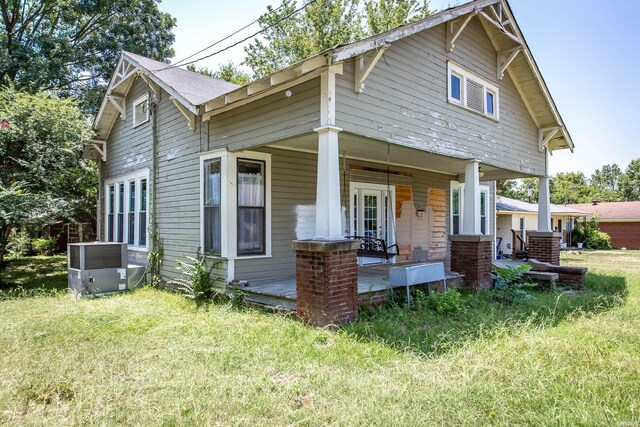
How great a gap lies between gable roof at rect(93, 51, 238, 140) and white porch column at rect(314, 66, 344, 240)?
2.85 m

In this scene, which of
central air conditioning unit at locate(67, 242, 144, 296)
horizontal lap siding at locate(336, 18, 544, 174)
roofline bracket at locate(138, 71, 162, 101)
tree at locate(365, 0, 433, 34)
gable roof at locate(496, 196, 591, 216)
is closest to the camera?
horizontal lap siding at locate(336, 18, 544, 174)

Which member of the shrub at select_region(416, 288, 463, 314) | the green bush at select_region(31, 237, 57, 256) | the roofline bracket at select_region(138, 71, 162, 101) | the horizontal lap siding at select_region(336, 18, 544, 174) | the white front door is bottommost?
the shrub at select_region(416, 288, 463, 314)

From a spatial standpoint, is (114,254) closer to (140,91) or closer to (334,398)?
(140,91)

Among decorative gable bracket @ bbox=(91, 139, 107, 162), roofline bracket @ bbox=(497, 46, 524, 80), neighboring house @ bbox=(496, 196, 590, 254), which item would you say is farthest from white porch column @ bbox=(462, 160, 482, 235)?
neighboring house @ bbox=(496, 196, 590, 254)

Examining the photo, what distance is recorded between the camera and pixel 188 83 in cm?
904

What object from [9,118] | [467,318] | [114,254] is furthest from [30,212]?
[467,318]

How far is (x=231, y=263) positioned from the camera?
7055mm

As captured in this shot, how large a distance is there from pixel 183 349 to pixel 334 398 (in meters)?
2.07

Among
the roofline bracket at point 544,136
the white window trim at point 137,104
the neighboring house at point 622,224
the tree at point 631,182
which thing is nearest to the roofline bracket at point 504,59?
the roofline bracket at point 544,136

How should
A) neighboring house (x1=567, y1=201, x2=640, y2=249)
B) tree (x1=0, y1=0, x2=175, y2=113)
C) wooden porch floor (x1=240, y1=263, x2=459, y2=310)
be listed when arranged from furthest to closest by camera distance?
1. neighboring house (x1=567, y1=201, x2=640, y2=249)
2. tree (x1=0, y1=0, x2=175, y2=113)
3. wooden porch floor (x1=240, y1=263, x2=459, y2=310)

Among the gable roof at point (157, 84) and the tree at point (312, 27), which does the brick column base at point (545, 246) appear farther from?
the tree at point (312, 27)

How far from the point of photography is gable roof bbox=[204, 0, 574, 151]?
5168mm

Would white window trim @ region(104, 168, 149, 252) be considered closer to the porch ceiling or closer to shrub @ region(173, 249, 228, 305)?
shrub @ region(173, 249, 228, 305)

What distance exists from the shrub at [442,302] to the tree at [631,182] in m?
69.0
